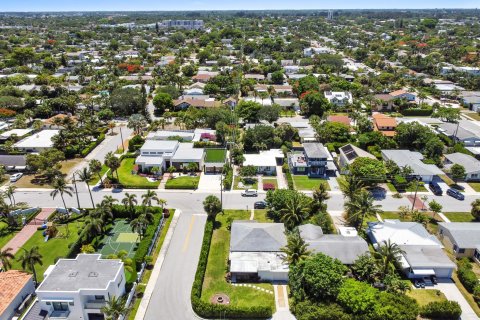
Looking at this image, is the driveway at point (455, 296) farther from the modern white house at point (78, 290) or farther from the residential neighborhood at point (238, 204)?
the modern white house at point (78, 290)

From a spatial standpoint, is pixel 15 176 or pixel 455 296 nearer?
pixel 455 296

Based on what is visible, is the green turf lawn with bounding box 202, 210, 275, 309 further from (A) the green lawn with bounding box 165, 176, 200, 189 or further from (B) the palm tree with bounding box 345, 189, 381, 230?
(B) the palm tree with bounding box 345, 189, 381, 230

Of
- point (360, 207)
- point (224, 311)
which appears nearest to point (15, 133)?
point (224, 311)

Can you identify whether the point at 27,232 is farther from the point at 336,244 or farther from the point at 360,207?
the point at 360,207

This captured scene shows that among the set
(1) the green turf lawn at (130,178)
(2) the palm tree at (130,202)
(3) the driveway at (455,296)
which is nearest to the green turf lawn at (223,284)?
(2) the palm tree at (130,202)

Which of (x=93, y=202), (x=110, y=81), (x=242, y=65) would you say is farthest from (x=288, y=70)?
(x=93, y=202)

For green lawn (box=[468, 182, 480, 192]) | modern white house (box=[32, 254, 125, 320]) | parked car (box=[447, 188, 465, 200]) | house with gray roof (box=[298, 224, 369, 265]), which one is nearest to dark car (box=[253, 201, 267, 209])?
house with gray roof (box=[298, 224, 369, 265])

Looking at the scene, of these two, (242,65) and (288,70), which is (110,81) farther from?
(288,70)

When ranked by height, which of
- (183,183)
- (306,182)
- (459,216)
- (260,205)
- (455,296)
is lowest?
(455,296)
